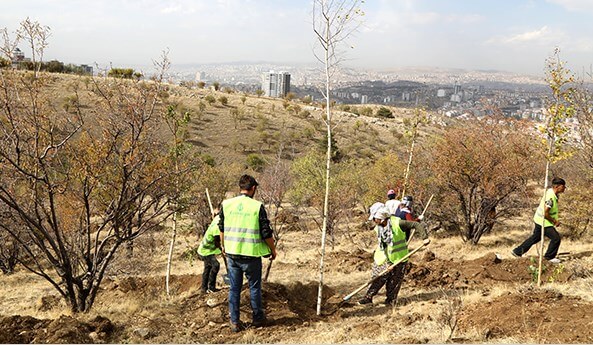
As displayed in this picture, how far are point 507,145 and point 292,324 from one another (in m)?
13.3

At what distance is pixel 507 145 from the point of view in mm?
16094

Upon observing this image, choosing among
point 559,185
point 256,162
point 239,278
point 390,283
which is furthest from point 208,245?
point 256,162

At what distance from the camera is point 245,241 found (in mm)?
5648

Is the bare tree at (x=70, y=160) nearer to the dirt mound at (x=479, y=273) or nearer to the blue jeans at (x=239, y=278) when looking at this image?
the blue jeans at (x=239, y=278)

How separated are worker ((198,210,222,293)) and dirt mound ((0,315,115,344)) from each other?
2.15 m

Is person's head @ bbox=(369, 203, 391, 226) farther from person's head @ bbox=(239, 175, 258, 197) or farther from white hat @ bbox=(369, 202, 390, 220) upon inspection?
person's head @ bbox=(239, 175, 258, 197)

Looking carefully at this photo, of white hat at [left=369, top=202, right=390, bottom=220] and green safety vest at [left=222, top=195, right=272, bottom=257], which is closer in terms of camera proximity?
green safety vest at [left=222, top=195, right=272, bottom=257]

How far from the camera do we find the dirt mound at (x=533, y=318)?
193 inches

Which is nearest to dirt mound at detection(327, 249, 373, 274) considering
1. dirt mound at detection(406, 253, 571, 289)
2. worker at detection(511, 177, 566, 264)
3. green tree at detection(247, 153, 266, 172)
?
dirt mound at detection(406, 253, 571, 289)

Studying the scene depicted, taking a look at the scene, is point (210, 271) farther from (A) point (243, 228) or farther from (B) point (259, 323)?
(A) point (243, 228)

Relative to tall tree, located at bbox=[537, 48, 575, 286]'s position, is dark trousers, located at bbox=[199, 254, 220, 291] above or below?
below

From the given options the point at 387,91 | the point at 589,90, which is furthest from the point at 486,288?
the point at 387,91

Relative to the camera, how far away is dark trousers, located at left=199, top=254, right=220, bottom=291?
793cm

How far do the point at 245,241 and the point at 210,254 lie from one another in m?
2.46
